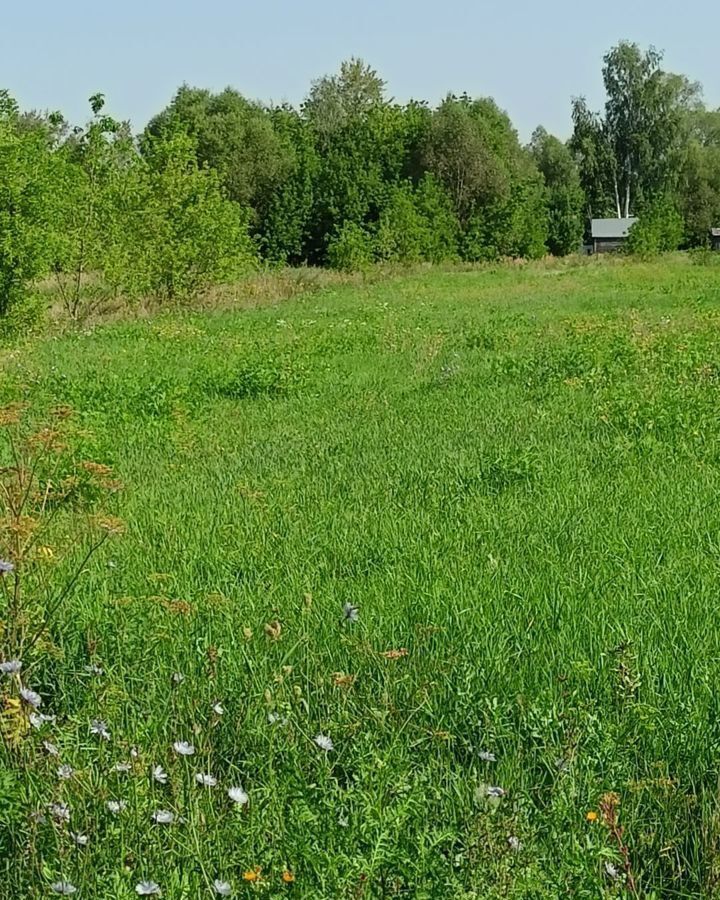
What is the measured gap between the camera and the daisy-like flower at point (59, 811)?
2363 mm

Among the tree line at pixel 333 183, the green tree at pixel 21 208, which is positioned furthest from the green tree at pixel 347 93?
the green tree at pixel 21 208

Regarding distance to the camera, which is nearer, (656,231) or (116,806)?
(116,806)

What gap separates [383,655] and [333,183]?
151 ft

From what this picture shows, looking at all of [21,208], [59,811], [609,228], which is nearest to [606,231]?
[609,228]

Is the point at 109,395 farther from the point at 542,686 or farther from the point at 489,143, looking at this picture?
the point at 489,143

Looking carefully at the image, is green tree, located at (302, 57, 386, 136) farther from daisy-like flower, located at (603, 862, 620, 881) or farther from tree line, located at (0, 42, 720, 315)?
daisy-like flower, located at (603, 862, 620, 881)

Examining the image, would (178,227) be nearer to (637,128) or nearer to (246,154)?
(246,154)

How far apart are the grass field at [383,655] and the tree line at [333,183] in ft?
42.6

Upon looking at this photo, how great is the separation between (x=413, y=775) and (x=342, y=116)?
2529 inches

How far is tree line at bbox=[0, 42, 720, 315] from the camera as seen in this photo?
20281 millimetres

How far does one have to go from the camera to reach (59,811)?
2.37 m

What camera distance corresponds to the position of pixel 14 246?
16953 millimetres

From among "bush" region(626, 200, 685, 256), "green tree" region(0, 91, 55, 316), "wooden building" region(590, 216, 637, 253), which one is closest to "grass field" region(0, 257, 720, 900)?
"green tree" region(0, 91, 55, 316)

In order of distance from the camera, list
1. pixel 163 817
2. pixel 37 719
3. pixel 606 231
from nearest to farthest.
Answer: pixel 163 817 < pixel 37 719 < pixel 606 231
